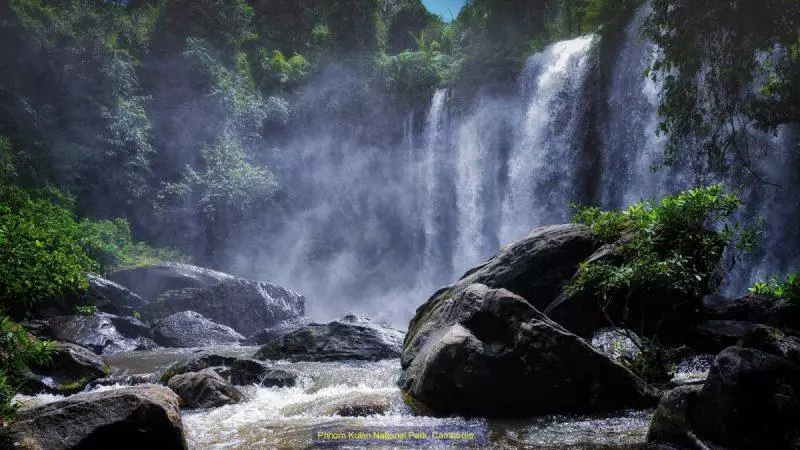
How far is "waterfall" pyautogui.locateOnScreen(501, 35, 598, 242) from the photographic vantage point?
21.6 metres

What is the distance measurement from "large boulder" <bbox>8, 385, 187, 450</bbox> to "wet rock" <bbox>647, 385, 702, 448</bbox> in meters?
4.48

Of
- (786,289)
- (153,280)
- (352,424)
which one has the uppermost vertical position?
(153,280)

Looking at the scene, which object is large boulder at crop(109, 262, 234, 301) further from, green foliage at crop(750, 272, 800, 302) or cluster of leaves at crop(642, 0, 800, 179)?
green foliage at crop(750, 272, 800, 302)

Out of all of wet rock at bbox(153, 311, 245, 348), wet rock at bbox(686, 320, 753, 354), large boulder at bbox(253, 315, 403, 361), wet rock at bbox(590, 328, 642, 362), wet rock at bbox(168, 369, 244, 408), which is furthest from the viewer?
wet rock at bbox(153, 311, 245, 348)

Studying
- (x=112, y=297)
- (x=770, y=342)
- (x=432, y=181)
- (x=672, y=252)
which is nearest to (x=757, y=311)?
(x=672, y=252)

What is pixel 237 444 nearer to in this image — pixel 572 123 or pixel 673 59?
pixel 673 59

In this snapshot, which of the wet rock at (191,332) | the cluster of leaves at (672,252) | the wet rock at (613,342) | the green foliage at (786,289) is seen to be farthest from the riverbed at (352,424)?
the wet rock at (191,332)

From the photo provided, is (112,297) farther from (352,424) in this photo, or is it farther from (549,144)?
(549,144)

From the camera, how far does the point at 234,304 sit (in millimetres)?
19672

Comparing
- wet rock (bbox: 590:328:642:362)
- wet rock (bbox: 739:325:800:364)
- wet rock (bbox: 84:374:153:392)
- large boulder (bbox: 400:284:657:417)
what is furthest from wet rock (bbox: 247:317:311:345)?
wet rock (bbox: 739:325:800:364)

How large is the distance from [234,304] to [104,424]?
50.5ft

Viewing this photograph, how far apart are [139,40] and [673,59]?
26.2 meters

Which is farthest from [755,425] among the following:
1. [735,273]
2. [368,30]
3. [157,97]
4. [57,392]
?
[368,30]

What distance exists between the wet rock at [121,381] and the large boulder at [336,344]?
297 centimetres
